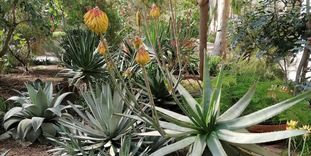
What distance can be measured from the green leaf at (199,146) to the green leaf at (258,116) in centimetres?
15

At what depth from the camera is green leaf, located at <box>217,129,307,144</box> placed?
1.88 meters

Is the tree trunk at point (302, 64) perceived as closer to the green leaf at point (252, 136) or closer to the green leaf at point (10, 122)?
the green leaf at point (252, 136)

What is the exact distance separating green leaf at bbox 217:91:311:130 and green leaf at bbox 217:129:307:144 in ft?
0.17

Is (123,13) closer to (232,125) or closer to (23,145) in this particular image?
(23,145)

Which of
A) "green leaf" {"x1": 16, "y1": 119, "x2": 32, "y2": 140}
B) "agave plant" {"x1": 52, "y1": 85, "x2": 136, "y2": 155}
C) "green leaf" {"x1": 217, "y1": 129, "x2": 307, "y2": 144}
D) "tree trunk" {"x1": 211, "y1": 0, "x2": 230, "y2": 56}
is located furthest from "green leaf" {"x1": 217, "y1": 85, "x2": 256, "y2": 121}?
"tree trunk" {"x1": 211, "y1": 0, "x2": 230, "y2": 56}

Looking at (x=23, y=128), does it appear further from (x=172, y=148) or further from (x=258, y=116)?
(x=258, y=116)

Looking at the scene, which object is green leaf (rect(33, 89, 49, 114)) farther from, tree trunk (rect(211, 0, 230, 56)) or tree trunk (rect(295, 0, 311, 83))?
tree trunk (rect(211, 0, 230, 56))

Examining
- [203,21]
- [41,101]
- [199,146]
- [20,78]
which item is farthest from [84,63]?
[199,146]

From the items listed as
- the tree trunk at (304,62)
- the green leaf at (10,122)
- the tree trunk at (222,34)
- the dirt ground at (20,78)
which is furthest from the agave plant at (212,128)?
the tree trunk at (222,34)

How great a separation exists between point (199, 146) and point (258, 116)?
39cm

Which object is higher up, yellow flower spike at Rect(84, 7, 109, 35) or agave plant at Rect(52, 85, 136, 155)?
yellow flower spike at Rect(84, 7, 109, 35)

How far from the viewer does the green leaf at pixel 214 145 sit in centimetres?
212

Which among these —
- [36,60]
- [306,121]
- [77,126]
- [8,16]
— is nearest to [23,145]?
[77,126]

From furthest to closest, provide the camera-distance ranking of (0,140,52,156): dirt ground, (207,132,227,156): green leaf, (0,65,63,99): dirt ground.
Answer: (0,65,63,99): dirt ground
(0,140,52,156): dirt ground
(207,132,227,156): green leaf
